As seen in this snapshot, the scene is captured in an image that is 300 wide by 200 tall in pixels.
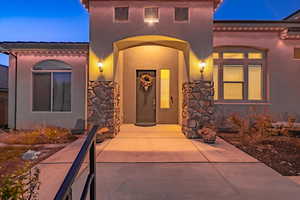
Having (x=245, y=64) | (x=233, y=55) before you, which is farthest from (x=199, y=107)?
(x=245, y=64)

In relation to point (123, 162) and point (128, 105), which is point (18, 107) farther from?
point (123, 162)

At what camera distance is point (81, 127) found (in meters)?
10.4

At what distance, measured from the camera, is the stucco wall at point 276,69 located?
403 inches

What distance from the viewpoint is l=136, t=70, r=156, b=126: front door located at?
11183mm

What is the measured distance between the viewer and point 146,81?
11172mm

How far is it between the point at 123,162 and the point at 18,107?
7.32 m

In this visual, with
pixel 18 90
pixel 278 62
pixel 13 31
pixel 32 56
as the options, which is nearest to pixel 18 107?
pixel 18 90

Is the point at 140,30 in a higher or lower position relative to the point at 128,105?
higher

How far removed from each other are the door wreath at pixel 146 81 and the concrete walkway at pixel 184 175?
4569 mm

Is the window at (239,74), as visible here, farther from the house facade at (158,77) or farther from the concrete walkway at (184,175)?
the concrete walkway at (184,175)

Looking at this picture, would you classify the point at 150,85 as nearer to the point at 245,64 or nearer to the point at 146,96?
the point at 146,96

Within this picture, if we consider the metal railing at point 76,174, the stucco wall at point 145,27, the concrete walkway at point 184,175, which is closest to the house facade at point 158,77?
the stucco wall at point 145,27

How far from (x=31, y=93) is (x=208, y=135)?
26.1 feet

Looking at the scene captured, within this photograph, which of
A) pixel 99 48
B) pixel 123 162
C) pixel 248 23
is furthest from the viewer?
pixel 248 23
